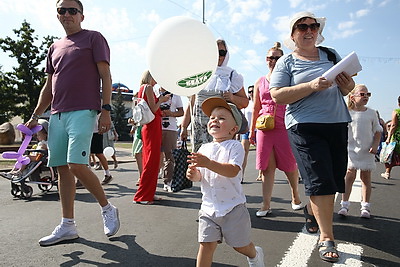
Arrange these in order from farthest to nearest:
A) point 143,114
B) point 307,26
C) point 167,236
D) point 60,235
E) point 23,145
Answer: point 143,114 < point 23,145 < point 167,236 < point 60,235 < point 307,26

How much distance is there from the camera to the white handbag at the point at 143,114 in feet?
15.2

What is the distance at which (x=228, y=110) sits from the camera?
2402 mm

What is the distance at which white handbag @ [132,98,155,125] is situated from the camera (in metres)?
4.64

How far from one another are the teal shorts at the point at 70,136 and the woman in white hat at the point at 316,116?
174 centimetres

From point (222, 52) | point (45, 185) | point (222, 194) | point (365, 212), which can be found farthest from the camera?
point (45, 185)

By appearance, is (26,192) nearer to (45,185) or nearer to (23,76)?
(45,185)

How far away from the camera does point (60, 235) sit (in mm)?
3082

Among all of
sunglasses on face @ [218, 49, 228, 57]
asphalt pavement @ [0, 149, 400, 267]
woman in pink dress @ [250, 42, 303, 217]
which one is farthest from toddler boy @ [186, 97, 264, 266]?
woman in pink dress @ [250, 42, 303, 217]

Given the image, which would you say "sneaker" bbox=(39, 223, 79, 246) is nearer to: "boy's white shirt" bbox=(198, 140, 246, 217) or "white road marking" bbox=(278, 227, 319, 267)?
"boy's white shirt" bbox=(198, 140, 246, 217)

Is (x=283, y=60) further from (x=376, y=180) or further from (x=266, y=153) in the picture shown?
(x=376, y=180)

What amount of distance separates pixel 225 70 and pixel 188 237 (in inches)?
72.1

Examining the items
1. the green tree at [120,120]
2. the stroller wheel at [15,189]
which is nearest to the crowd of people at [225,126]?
the stroller wheel at [15,189]

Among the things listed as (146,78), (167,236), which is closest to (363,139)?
(167,236)

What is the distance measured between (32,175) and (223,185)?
14.2 ft
